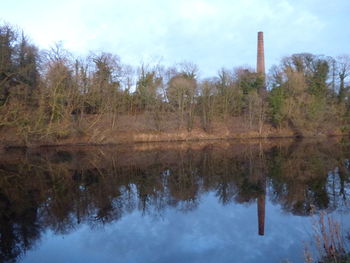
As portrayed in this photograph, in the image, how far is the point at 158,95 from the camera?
121ft

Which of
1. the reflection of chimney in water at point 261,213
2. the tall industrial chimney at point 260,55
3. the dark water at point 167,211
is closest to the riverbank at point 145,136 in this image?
the dark water at point 167,211

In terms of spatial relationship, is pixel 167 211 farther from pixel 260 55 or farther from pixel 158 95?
pixel 260 55

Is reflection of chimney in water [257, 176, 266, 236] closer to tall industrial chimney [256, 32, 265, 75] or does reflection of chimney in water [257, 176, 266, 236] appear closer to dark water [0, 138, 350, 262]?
dark water [0, 138, 350, 262]

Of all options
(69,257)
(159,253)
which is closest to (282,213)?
(159,253)

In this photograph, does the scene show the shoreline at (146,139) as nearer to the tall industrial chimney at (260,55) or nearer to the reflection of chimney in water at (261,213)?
the tall industrial chimney at (260,55)

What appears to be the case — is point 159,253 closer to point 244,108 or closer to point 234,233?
point 234,233

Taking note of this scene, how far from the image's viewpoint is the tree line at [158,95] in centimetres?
2779

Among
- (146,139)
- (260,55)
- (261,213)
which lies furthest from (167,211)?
(260,55)

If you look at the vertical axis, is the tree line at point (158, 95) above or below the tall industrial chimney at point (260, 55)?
below

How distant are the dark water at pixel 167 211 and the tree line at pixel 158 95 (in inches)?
486

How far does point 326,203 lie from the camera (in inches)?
387

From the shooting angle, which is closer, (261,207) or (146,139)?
(261,207)

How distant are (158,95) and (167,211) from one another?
28098 mm

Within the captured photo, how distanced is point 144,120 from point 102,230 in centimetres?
2820
